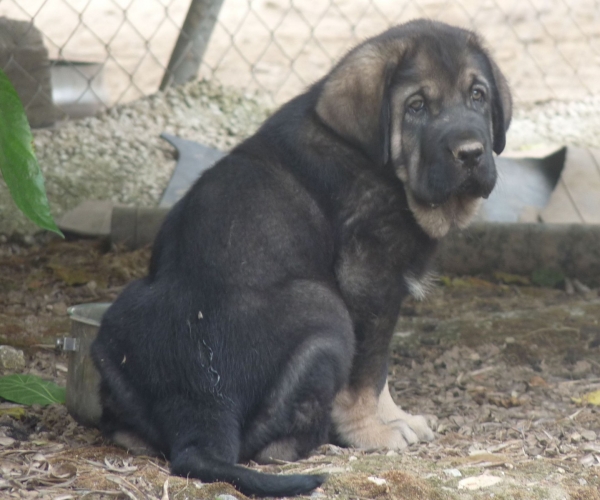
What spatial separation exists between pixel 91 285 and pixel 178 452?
10.3 feet

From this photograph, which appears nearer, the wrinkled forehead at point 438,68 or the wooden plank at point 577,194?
the wrinkled forehead at point 438,68

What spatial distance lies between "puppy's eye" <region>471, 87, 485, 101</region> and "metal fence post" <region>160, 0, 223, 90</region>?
450cm

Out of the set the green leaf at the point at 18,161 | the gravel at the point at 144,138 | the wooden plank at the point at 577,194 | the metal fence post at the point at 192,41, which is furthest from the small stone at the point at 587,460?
the metal fence post at the point at 192,41

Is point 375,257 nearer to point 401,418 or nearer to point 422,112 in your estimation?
point 422,112

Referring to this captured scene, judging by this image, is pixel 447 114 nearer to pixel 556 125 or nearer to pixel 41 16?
pixel 556 125

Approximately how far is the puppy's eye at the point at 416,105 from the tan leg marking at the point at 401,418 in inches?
54.0

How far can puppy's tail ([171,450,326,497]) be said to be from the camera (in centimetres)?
344

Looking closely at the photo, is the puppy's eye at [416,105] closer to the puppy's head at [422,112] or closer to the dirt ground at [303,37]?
the puppy's head at [422,112]

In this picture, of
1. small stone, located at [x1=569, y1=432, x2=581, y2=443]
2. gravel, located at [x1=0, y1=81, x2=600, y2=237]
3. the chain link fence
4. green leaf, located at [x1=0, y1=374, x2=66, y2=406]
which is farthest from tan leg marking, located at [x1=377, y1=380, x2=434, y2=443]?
the chain link fence

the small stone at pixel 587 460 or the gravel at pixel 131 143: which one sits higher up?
the gravel at pixel 131 143

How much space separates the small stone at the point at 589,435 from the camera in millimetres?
4459

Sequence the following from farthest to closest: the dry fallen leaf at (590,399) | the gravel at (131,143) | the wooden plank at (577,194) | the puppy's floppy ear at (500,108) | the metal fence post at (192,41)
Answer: the metal fence post at (192,41) → the gravel at (131,143) → the wooden plank at (577,194) → the dry fallen leaf at (590,399) → the puppy's floppy ear at (500,108)

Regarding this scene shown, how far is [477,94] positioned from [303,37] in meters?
8.18

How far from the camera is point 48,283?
22.2 ft
